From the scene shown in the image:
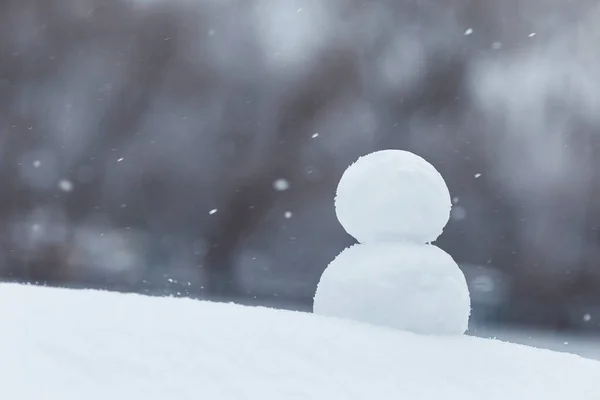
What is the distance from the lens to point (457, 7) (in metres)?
10.3

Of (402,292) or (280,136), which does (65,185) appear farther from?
(402,292)

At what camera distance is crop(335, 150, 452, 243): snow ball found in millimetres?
2732

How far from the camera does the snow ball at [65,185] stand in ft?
32.7

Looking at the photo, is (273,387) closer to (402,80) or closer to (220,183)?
(220,183)

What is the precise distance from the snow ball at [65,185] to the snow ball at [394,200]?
813 centimetres

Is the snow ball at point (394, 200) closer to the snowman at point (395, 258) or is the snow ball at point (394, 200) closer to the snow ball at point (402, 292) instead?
the snowman at point (395, 258)

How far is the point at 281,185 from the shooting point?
9.63 meters

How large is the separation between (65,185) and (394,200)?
8.46m

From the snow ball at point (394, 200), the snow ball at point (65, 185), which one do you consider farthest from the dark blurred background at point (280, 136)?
the snow ball at point (394, 200)

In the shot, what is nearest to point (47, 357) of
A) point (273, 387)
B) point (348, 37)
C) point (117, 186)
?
point (273, 387)

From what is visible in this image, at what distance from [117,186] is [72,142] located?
1.18m

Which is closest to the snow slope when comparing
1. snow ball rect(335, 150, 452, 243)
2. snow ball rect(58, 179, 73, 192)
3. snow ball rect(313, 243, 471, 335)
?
snow ball rect(313, 243, 471, 335)

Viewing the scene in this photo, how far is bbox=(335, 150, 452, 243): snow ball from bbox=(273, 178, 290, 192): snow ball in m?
6.72

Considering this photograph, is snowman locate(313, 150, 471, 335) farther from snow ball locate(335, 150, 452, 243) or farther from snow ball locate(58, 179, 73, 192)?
snow ball locate(58, 179, 73, 192)
